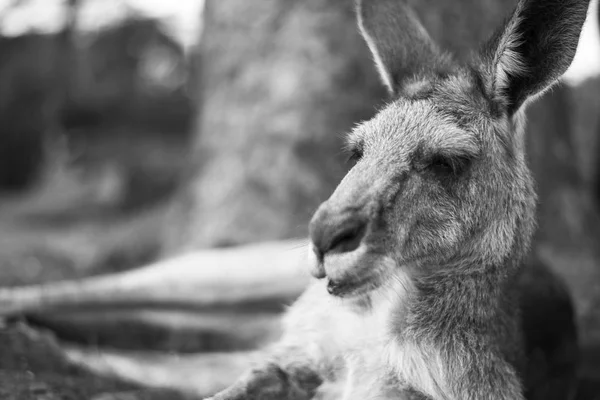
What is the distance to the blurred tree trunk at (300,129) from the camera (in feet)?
21.5

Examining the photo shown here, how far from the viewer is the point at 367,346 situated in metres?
3.01

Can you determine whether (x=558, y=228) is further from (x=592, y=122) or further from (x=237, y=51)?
(x=592, y=122)

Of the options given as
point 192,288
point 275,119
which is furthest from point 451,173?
point 275,119

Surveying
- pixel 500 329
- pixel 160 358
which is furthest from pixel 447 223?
pixel 160 358

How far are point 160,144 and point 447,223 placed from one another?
574 inches

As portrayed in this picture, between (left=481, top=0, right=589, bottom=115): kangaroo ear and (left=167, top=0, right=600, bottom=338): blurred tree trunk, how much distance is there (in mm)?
3092

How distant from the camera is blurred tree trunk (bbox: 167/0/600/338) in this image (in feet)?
21.5

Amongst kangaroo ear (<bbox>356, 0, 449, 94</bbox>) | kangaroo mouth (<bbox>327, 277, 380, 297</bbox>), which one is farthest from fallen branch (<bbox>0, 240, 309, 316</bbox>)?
kangaroo mouth (<bbox>327, 277, 380, 297</bbox>)

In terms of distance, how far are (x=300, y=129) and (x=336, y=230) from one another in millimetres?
4213

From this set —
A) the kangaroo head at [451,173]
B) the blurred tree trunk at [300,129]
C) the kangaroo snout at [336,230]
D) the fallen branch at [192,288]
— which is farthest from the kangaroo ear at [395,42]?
the blurred tree trunk at [300,129]

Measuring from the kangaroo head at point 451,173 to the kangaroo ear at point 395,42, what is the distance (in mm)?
237

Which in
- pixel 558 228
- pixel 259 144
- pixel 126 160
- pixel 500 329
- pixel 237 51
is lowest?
pixel 500 329

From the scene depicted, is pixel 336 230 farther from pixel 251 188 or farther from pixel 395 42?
pixel 251 188

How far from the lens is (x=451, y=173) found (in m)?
2.97
